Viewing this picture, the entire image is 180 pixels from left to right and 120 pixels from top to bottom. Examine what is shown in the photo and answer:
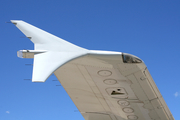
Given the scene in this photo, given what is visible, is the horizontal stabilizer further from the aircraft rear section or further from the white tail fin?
the aircraft rear section

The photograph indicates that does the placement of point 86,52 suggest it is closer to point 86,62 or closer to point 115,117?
point 86,62

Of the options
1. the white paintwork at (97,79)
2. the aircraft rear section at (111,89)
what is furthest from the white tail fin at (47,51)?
the aircraft rear section at (111,89)

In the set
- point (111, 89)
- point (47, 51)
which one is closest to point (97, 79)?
point (111, 89)

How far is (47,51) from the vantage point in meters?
6.80

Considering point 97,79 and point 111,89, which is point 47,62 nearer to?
point 97,79

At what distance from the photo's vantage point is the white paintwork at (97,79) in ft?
21.8

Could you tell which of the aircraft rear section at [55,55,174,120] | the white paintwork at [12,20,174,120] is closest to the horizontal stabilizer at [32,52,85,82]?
the white paintwork at [12,20,174,120]

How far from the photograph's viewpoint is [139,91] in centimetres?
910

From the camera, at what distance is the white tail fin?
20.1 ft

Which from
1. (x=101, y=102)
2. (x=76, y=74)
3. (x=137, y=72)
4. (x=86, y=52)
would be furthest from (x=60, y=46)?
(x=101, y=102)

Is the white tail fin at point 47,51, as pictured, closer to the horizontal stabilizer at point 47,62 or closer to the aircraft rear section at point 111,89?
the horizontal stabilizer at point 47,62

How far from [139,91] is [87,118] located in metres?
4.42

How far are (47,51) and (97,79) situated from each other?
10.6 ft

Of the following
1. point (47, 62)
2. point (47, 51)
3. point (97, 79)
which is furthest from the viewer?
point (97, 79)
